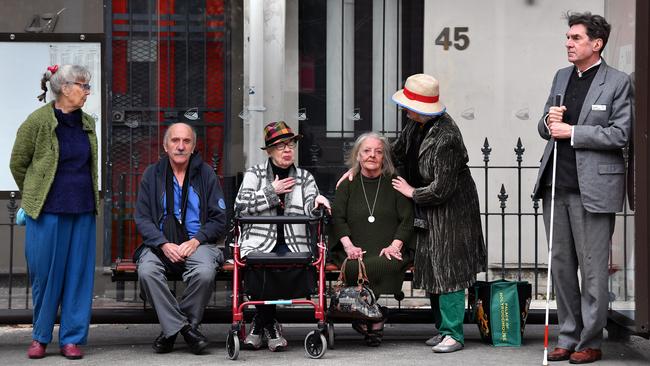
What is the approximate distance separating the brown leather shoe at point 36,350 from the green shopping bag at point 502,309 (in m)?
2.62

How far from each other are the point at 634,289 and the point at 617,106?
1039mm

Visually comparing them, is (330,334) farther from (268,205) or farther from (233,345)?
(268,205)

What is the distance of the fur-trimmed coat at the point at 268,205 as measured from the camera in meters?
8.37

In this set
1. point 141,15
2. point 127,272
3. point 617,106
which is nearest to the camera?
point 617,106

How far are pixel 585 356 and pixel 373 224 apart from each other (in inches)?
59.9

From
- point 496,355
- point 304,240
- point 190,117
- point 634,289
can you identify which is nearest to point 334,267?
point 304,240

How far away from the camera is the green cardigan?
312 inches

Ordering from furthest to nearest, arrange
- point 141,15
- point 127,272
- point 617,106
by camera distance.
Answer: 1. point 141,15
2. point 127,272
3. point 617,106

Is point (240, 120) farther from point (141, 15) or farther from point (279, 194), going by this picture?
point (279, 194)

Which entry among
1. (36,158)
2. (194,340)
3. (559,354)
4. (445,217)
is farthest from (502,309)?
(36,158)

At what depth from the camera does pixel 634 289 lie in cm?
776

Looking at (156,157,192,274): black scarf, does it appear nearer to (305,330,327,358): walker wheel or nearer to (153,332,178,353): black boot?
(153,332,178,353): black boot

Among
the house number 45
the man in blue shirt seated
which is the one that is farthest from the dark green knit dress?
the house number 45

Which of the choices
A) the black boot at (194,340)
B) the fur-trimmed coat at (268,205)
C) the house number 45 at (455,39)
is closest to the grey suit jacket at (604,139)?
the fur-trimmed coat at (268,205)
